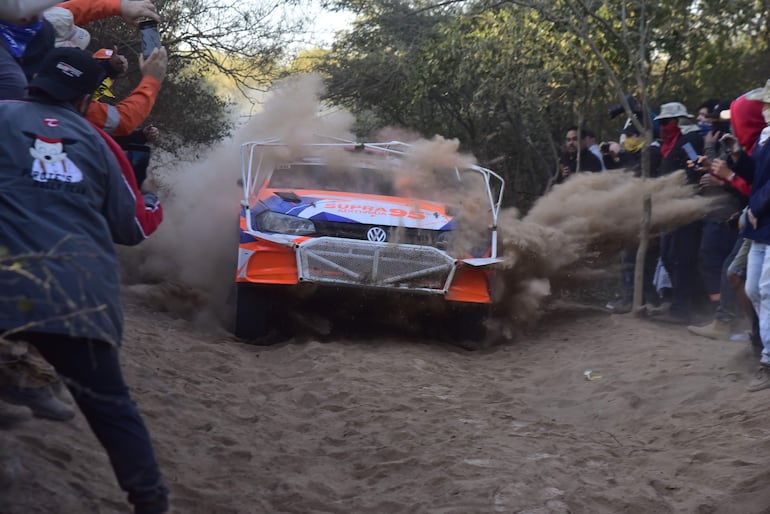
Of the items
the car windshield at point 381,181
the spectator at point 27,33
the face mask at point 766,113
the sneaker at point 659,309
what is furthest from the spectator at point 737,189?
the spectator at point 27,33

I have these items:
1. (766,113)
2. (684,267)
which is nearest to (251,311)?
(684,267)

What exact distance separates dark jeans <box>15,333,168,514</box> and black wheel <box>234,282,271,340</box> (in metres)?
5.00

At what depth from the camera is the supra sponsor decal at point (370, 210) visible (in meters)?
8.57

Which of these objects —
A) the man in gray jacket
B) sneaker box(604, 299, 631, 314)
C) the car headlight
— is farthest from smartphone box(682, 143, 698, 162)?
the man in gray jacket

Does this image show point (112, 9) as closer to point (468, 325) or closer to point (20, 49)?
point (20, 49)

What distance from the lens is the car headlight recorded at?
8438mm

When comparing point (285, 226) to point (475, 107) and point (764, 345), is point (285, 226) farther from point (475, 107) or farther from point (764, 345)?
point (475, 107)

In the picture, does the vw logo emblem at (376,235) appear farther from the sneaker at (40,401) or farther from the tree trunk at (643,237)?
the sneaker at (40,401)

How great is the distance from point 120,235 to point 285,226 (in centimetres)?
467

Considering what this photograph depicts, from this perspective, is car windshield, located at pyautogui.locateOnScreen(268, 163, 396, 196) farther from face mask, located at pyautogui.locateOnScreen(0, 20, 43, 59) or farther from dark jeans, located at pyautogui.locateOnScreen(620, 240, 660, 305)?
face mask, located at pyautogui.locateOnScreen(0, 20, 43, 59)

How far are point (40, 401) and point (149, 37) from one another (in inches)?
85.6

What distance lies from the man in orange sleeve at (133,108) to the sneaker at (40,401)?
138 cm

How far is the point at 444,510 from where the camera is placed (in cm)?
448

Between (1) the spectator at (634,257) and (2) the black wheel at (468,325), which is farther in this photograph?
(1) the spectator at (634,257)
